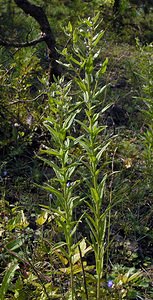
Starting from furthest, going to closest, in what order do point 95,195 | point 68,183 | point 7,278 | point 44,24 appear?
point 44,24, point 68,183, point 7,278, point 95,195

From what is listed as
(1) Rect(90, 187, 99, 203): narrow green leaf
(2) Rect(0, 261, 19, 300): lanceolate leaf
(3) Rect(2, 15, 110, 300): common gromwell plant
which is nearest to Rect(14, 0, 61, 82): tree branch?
(3) Rect(2, 15, 110, 300): common gromwell plant

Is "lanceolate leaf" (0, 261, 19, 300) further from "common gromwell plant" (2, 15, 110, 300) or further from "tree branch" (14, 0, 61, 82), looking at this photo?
"tree branch" (14, 0, 61, 82)

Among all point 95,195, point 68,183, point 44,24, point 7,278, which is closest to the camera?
point 95,195

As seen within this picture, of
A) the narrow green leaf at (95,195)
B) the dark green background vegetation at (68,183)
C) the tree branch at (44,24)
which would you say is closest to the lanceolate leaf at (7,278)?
the dark green background vegetation at (68,183)

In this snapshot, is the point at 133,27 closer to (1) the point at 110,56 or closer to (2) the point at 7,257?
(1) the point at 110,56

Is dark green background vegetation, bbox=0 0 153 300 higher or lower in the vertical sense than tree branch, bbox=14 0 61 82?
lower

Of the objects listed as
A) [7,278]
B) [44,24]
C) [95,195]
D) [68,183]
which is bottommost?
[7,278]

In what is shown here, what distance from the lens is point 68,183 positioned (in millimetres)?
2154

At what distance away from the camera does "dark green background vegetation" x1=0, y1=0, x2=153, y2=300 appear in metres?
2.11

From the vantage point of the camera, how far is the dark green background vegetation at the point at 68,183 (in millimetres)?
2113

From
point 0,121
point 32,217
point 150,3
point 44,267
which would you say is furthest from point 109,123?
point 150,3

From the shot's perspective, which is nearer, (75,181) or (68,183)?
(75,181)

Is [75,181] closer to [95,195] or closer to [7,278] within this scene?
[95,195]

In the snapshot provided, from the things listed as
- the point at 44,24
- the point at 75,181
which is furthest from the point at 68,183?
the point at 44,24
